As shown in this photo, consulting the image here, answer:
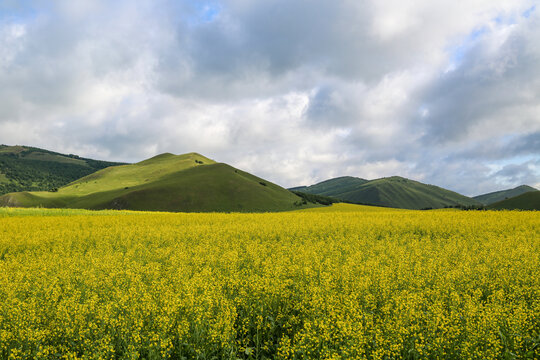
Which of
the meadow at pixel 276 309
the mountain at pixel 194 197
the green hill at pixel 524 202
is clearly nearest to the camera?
the meadow at pixel 276 309

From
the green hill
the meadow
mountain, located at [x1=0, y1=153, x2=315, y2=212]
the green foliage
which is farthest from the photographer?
the green foliage

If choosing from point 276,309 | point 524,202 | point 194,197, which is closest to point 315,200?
point 194,197

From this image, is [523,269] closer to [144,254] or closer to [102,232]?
[144,254]

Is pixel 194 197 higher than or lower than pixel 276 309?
higher

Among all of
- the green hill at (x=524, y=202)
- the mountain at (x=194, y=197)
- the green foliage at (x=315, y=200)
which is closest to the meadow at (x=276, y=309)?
the mountain at (x=194, y=197)

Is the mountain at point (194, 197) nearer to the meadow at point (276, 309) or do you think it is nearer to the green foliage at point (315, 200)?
the green foliage at point (315, 200)

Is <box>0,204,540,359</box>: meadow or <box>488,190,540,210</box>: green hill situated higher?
<box>488,190,540,210</box>: green hill

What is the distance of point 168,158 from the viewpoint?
7785 inches

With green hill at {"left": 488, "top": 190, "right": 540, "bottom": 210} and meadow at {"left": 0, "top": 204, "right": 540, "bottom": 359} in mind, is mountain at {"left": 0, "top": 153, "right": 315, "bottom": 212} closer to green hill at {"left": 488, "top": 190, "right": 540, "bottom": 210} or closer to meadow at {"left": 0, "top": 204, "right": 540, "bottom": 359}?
green hill at {"left": 488, "top": 190, "right": 540, "bottom": 210}

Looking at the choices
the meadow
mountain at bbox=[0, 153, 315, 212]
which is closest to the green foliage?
mountain at bbox=[0, 153, 315, 212]

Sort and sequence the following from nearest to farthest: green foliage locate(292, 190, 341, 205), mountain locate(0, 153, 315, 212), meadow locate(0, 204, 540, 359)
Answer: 1. meadow locate(0, 204, 540, 359)
2. mountain locate(0, 153, 315, 212)
3. green foliage locate(292, 190, 341, 205)

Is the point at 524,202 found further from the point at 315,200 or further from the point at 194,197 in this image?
the point at 194,197

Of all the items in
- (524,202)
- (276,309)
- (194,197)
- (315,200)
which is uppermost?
(524,202)

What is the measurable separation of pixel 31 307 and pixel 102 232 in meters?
13.7
